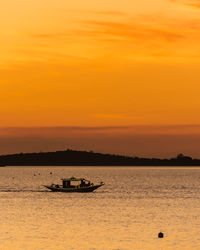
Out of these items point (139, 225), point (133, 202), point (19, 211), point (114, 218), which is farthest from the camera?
point (133, 202)

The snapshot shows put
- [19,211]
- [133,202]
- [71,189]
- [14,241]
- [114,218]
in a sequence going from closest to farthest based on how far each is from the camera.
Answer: [14,241], [114,218], [19,211], [133,202], [71,189]

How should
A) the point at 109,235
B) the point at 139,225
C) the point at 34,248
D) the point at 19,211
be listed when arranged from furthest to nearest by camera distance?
1. the point at 19,211
2. the point at 139,225
3. the point at 109,235
4. the point at 34,248

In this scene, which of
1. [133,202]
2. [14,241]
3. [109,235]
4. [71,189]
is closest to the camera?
[14,241]

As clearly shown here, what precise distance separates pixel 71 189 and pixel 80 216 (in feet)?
217

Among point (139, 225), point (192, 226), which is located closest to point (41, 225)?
point (139, 225)

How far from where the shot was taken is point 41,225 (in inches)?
3962

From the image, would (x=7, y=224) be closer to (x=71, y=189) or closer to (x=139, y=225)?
(x=139, y=225)

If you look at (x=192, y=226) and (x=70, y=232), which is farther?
(x=192, y=226)

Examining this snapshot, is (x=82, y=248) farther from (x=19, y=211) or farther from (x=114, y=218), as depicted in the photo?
(x=19, y=211)

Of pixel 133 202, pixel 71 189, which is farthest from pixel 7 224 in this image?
pixel 71 189

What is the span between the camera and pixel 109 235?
88.9 metres

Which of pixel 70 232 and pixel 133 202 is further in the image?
pixel 133 202

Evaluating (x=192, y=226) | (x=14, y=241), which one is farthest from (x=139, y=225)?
(x=14, y=241)

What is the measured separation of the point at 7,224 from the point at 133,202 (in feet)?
175
